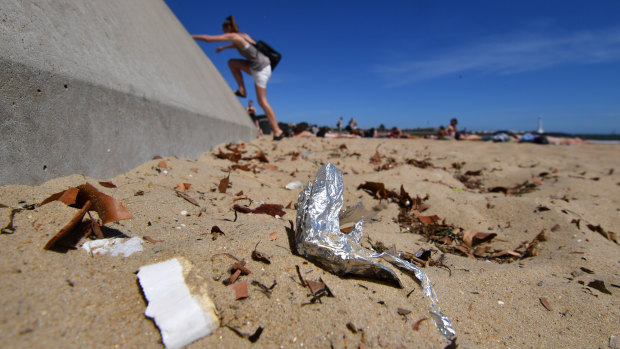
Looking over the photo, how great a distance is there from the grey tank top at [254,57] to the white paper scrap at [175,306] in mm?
4697

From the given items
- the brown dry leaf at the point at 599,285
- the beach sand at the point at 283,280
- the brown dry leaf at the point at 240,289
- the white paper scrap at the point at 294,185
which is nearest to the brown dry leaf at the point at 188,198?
the beach sand at the point at 283,280

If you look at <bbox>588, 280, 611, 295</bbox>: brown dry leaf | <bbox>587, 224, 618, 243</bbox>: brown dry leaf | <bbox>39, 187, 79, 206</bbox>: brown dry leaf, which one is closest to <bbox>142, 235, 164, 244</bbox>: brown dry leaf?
<bbox>39, 187, 79, 206</bbox>: brown dry leaf

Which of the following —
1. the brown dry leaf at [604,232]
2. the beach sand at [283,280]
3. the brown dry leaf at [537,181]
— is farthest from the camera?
the brown dry leaf at [537,181]

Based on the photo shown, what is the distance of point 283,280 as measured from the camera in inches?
40.3

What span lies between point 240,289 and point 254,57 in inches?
188

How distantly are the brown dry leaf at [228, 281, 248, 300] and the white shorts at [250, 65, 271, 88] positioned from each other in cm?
479

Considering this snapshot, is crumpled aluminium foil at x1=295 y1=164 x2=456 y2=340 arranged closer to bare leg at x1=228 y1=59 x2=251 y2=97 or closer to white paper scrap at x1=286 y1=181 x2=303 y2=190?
white paper scrap at x1=286 y1=181 x2=303 y2=190

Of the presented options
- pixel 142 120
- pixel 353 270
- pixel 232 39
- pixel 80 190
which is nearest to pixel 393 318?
pixel 353 270

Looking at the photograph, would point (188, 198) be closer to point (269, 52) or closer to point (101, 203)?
point (101, 203)

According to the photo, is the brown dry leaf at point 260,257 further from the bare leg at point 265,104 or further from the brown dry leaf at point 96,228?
the bare leg at point 265,104

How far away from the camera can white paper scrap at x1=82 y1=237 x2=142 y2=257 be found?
967mm

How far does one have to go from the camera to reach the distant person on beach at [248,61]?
4.91 meters

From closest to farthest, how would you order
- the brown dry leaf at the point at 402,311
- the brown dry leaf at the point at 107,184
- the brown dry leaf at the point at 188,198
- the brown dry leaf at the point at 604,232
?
the brown dry leaf at the point at 402,311
the brown dry leaf at the point at 107,184
the brown dry leaf at the point at 188,198
the brown dry leaf at the point at 604,232

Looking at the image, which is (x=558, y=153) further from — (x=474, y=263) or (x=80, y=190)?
(x=80, y=190)
